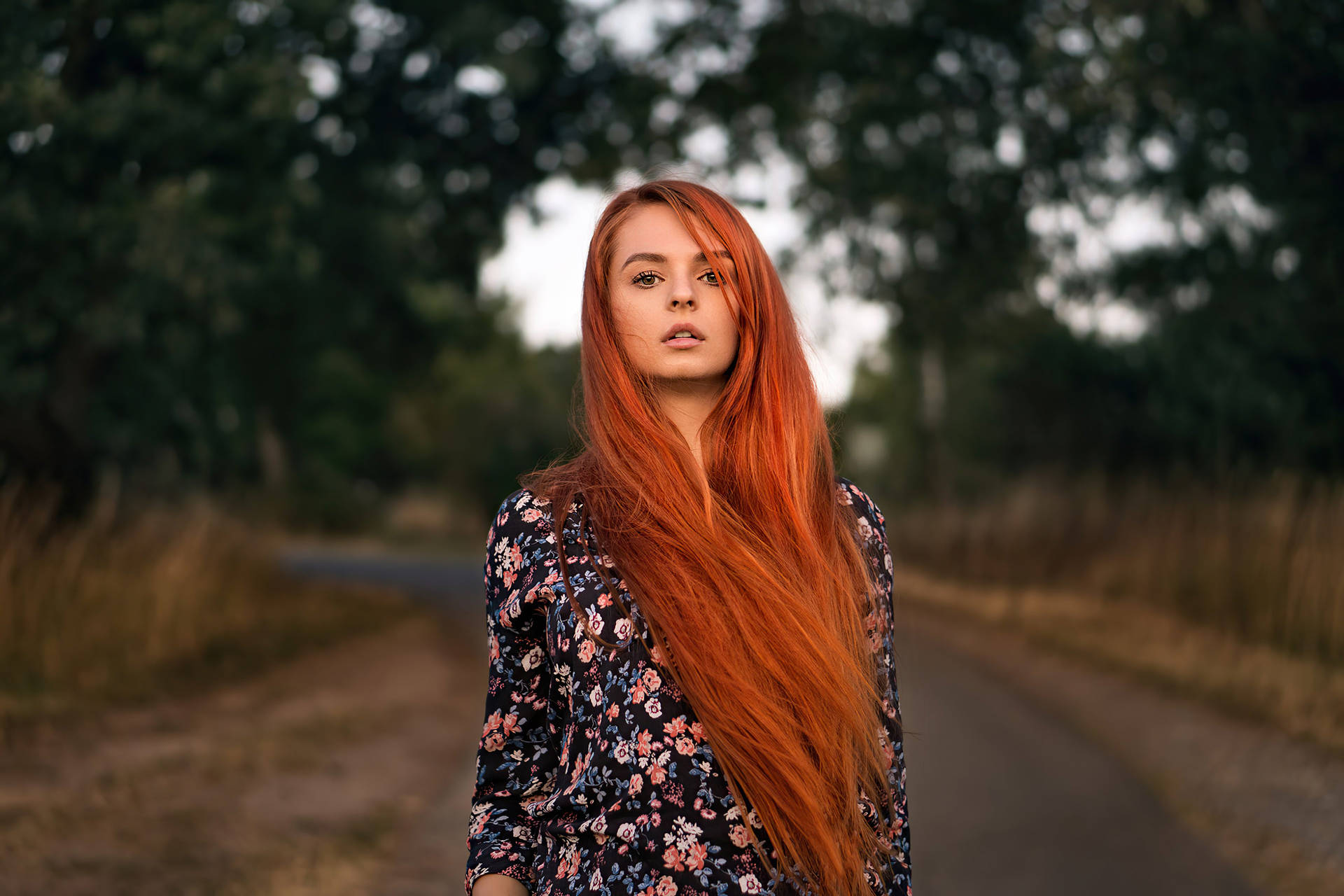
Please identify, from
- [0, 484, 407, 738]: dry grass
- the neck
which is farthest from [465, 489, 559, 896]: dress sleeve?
[0, 484, 407, 738]: dry grass

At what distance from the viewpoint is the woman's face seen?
1.95m

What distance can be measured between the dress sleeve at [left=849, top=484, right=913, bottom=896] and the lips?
375 mm

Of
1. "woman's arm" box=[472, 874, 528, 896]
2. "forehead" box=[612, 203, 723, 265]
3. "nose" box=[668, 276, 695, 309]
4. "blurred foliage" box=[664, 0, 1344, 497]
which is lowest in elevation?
"woman's arm" box=[472, 874, 528, 896]

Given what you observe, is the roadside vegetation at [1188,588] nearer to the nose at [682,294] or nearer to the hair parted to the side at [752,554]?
the hair parted to the side at [752,554]

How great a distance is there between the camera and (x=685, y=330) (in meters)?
1.95

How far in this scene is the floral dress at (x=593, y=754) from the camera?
1.73 metres

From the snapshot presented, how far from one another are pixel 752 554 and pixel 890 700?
0.34 metres

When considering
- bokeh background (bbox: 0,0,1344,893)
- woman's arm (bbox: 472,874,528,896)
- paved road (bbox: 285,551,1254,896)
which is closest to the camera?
woman's arm (bbox: 472,874,528,896)

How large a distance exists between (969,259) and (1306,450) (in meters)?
3.83

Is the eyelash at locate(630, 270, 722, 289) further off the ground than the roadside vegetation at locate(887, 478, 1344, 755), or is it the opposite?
the eyelash at locate(630, 270, 722, 289)

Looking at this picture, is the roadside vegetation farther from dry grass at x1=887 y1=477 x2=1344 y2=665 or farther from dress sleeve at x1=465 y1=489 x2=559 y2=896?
dress sleeve at x1=465 y1=489 x2=559 y2=896

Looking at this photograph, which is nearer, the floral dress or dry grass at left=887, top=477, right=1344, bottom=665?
the floral dress

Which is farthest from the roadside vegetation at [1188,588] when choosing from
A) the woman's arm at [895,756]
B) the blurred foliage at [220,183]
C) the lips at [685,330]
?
the blurred foliage at [220,183]

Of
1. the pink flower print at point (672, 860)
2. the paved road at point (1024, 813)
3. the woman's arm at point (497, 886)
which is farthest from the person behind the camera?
the paved road at point (1024, 813)
